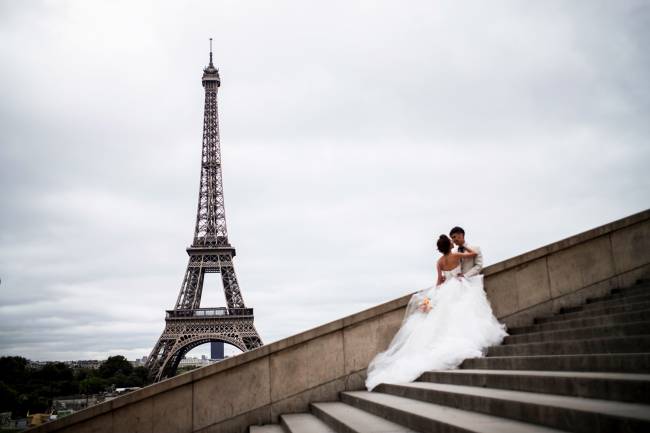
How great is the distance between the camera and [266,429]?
7055mm

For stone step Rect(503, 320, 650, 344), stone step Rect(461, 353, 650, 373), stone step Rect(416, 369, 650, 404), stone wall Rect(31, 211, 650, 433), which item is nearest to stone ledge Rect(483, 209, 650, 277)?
stone wall Rect(31, 211, 650, 433)

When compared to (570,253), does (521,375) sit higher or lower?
lower

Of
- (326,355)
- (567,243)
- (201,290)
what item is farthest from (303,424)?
(201,290)

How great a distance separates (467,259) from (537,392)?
3.85 m

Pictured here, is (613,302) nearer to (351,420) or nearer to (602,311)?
(602,311)

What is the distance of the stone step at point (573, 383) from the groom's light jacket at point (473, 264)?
8.14 ft

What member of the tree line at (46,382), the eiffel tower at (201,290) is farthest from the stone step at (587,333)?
the tree line at (46,382)

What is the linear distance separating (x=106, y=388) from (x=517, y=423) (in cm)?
7745

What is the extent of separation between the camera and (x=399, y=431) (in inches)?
180

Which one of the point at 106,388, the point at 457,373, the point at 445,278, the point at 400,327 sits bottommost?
the point at 106,388

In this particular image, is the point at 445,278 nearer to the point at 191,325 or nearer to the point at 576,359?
the point at 576,359

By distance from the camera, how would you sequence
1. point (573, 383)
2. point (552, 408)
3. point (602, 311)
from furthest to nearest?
1. point (602, 311)
2. point (573, 383)
3. point (552, 408)

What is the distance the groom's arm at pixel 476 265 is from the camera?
7941mm

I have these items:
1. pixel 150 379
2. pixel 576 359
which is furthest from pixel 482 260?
pixel 150 379
